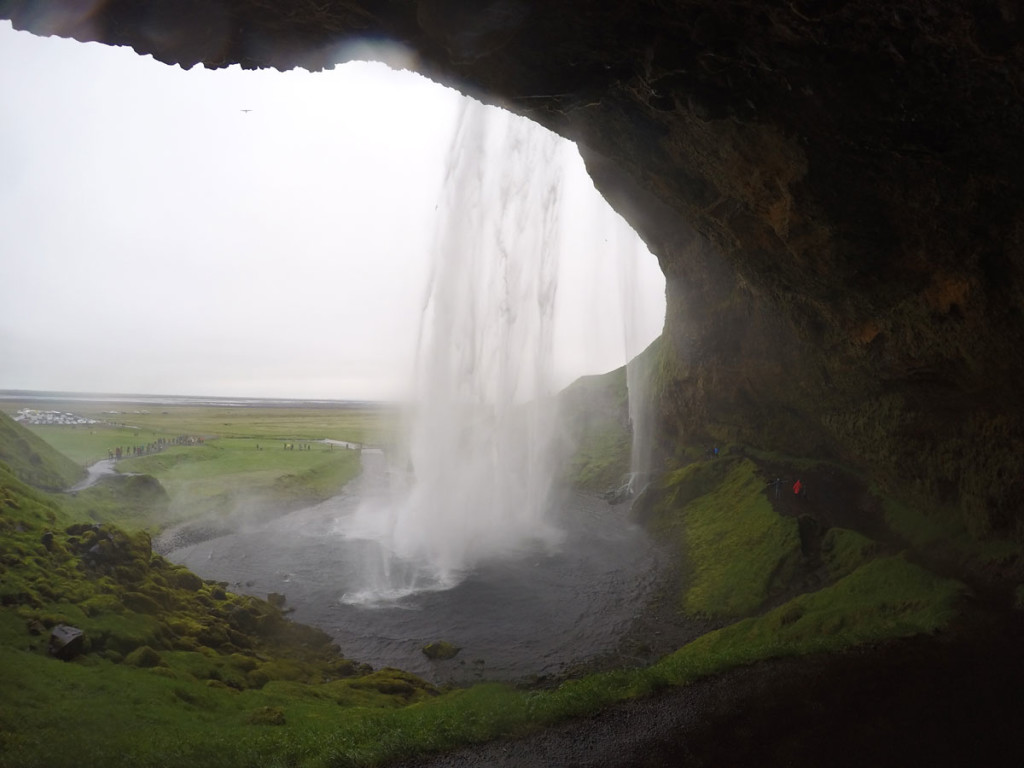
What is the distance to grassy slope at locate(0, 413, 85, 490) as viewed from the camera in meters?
39.0

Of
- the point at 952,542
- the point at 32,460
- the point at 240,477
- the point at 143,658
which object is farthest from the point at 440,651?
the point at 240,477

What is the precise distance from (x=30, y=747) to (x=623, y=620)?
761 inches

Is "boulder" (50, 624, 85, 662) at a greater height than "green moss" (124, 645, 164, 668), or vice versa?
"boulder" (50, 624, 85, 662)

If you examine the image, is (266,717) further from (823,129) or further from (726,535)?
(726,535)

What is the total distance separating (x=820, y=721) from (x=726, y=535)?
19.3 metres

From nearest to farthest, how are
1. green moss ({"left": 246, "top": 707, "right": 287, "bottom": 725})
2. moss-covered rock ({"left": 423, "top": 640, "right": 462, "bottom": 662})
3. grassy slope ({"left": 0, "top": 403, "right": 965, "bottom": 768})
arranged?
1. grassy slope ({"left": 0, "top": 403, "right": 965, "bottom": 768})
2. green moss ({"left": 246, "top": 707, "right": 287, "bottom": 725})
3. moss-covered rock ({"left": 423, "top": 640, "right": 462, "bottom": 662})

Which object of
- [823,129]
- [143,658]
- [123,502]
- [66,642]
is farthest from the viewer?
[123,502]

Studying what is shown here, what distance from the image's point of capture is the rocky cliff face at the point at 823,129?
12211mm

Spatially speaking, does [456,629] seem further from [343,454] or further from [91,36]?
[343,454]

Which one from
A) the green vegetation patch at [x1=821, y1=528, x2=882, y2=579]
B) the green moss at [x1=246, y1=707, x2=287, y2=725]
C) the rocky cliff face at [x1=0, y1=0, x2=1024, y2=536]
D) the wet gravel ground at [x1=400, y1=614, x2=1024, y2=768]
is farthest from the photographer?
the green vegetation patch at [x1=821, y1=528, x2=882, y2=579]

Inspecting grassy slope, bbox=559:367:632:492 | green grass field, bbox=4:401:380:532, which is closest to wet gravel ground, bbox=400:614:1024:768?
grassy slope, bbox=559:367:632:492

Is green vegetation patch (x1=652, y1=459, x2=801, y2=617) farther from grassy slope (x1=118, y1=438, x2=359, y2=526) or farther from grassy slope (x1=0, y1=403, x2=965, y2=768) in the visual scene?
grassy slope (x1=118, y1=438, x2=359, y2=526)

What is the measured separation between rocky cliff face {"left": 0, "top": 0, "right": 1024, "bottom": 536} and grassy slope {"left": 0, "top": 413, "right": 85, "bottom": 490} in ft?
124

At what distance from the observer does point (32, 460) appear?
41375 mm
